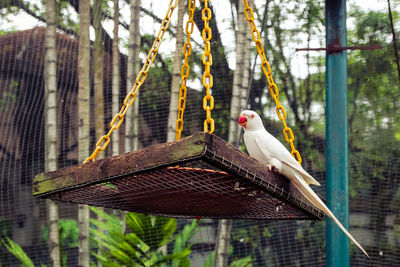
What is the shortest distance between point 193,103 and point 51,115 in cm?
84

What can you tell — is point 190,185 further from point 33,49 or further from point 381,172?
point 33,49

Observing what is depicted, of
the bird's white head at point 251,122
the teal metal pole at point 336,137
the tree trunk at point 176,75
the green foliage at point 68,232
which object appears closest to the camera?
the bird's white head at point 251,122

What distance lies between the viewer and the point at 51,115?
2949mm

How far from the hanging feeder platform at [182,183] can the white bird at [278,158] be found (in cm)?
2

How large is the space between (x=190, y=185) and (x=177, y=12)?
2078mm

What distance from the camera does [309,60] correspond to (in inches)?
122

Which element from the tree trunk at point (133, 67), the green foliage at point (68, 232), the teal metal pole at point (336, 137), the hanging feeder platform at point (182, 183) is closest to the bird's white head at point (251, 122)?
the hanging feeder platform at point (182, 183)

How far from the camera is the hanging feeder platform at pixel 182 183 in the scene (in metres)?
0.93

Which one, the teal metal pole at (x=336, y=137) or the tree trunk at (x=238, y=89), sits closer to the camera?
the teal metal pole at (x=336, y=137)

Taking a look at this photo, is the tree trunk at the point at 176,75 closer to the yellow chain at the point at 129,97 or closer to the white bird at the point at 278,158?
the yellow chain at the point at 129,97

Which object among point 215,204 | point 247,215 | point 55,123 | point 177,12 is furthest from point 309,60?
point 215,204

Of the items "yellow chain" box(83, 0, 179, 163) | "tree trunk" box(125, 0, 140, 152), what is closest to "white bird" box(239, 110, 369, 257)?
"yellow chain" box(83, 0, 179, 163)

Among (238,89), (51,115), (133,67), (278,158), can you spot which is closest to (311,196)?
(278,158)

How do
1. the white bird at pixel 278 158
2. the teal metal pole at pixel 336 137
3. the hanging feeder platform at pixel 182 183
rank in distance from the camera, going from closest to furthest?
the hanging feeder platform at pixel 182 183, the white bird at pixel 278 158, the teal metal pole at pixel 336 137
